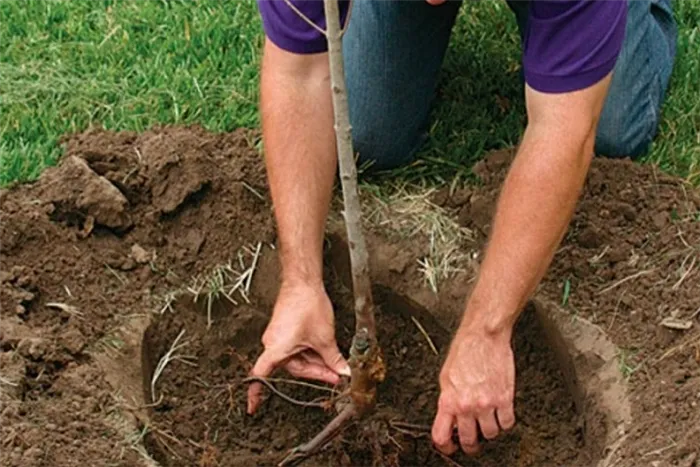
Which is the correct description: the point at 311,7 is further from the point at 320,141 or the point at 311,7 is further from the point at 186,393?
the point at 186,393

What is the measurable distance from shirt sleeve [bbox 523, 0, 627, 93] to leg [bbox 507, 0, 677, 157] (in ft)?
2.50

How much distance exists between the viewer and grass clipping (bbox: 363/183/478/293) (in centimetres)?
305

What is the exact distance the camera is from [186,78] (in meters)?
3.63

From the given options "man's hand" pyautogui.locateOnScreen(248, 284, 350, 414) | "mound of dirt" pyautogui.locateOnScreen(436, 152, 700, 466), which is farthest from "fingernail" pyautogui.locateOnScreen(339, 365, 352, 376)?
"mound of dirt" pyautogui.locateOnScreen(436, 152, 700, 466)

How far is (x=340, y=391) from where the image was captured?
8.75 feet

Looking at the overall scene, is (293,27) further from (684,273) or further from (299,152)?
(684,273)

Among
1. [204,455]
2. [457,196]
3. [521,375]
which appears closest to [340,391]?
[204,455]

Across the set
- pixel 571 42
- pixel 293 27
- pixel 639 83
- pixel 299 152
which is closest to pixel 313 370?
pixel 299 152

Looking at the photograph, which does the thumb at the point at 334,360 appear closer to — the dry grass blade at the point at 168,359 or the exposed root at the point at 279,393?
the exposed root at the point at 279,393

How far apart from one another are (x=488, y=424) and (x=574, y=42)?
2.60ft

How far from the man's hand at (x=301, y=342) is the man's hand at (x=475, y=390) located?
263 millimetres

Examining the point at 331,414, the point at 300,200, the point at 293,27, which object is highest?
the point at 293,27

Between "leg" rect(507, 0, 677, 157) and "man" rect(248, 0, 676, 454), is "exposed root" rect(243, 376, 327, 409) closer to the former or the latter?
"man" rect(248, 0, 676, 454)

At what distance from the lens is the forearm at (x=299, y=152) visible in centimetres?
282
